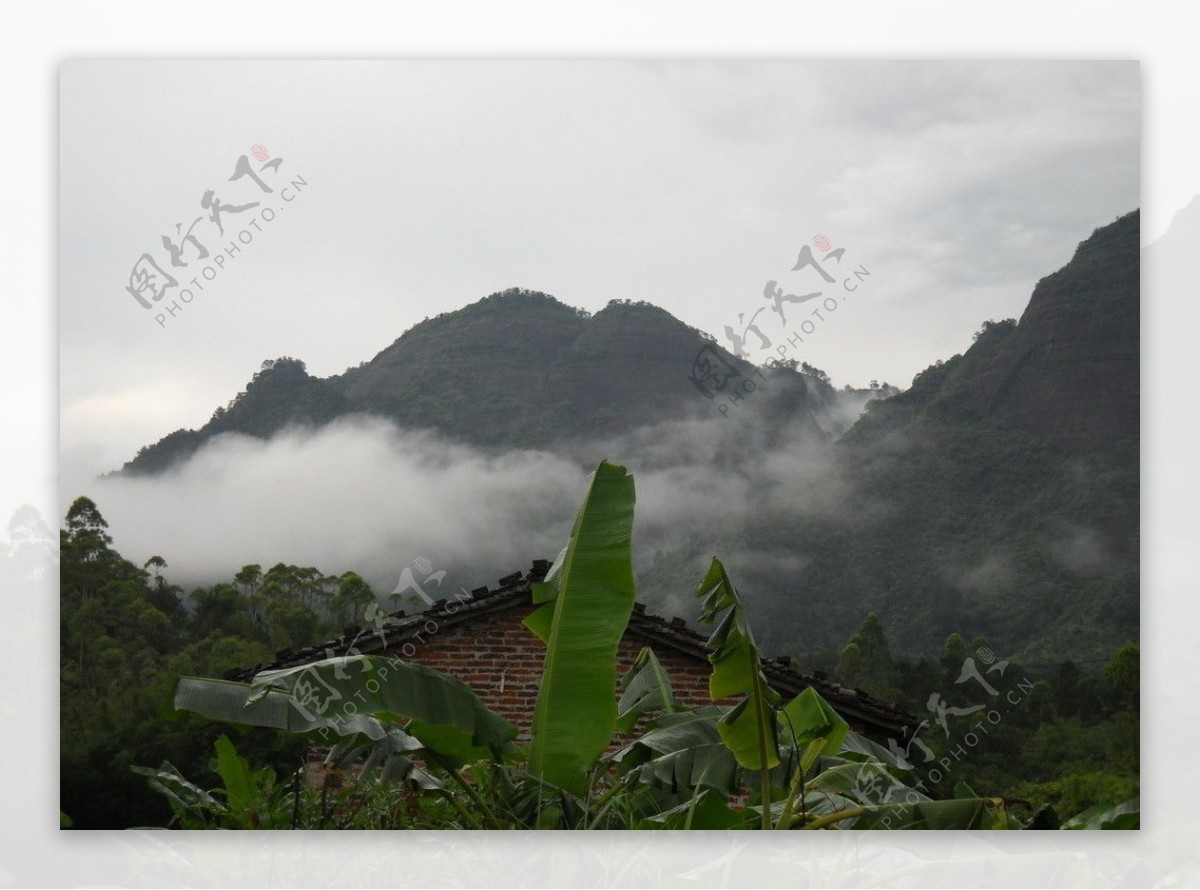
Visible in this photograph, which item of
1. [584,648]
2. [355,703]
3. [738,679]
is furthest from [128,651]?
[738,679]

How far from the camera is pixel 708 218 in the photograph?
12.1 feet

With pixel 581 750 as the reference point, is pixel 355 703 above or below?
above

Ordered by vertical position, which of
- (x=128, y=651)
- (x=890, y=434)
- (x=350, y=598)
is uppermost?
(x=890, y=434)

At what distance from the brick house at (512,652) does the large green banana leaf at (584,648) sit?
64 centimetres

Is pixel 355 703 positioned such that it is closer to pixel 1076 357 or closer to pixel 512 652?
pixel 512 652

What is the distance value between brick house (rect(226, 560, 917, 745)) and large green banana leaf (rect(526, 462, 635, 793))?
64 cm

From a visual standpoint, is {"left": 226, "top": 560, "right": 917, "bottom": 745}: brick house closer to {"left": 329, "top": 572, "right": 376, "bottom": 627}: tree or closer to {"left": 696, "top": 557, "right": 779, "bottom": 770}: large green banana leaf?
{"left": 329, "top": 572, "right": 376, "bottom": 627}: tree

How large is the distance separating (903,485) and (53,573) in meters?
2.52

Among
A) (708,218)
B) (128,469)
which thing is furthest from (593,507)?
(128,469)

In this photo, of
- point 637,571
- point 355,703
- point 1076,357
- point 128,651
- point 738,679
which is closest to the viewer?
point 355,703

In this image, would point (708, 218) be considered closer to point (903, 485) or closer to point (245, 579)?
point (903, 485)

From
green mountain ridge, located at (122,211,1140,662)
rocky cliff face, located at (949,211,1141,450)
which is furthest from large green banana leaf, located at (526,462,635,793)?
rocky cliff face, located at (949,211,1141,450)

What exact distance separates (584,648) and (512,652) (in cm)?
108

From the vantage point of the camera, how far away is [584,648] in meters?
3.22
